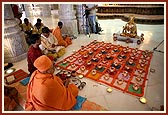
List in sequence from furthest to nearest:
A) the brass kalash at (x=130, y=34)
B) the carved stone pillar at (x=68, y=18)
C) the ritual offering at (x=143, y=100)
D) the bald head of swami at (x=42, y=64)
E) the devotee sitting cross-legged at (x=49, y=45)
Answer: the carved stone pillar at (x=68, y=18)
the brass kalash at (x=130, y=34)
the devotee sitting cross-legged at (x=49, y=45)
the ritual offering at (x=143, y=100)
the bald head of swami at (x=42, y=64)

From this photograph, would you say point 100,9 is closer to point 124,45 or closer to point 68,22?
point 68,22

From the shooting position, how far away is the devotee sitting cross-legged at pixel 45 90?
1.73 meters

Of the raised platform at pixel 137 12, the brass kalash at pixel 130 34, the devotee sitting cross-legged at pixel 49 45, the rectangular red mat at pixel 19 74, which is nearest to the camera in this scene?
the rectangular red mat at pixel 19 74

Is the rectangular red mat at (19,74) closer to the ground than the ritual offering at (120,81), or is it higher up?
higher up

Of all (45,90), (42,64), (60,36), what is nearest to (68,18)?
(60,36)

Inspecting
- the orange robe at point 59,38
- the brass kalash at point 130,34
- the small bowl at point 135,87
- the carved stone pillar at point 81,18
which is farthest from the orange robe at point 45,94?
the carved stone pillar at point 81,18

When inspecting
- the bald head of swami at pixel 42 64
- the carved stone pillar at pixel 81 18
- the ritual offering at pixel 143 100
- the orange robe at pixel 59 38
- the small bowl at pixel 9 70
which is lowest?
the ritual offering at pixel 143 100

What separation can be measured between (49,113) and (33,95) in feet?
1.77

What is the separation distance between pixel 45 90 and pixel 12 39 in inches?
81.9

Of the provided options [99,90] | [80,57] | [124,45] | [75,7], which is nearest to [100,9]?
[75,7]

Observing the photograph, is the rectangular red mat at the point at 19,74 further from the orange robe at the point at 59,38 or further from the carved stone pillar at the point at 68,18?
the carved stone pillar at the point at 68,18

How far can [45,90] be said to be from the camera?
173 cm

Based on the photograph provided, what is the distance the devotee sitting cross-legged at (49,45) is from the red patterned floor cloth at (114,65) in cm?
27

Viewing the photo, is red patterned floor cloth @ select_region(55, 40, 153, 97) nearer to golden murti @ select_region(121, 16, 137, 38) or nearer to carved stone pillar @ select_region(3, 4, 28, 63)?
golden murti @ select_region(121, 16, 137, 38)
